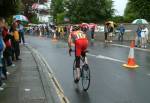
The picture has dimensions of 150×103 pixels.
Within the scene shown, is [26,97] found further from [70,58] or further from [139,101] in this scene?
[70,58]

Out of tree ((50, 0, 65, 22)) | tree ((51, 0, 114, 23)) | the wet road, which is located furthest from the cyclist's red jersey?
tree ((50, 0, 65, 22))

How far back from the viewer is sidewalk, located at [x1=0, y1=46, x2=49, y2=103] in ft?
33.8

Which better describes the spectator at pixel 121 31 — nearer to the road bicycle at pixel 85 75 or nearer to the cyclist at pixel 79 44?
the cyclist at pixel 79 44

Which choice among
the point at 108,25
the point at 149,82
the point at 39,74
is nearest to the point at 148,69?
the point at 149,82

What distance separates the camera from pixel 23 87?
39.2 feet

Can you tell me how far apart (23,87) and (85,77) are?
1.71m

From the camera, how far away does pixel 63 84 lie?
13289mm

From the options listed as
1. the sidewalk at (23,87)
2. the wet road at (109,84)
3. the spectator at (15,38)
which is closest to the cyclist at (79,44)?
the wet road at (109,84)

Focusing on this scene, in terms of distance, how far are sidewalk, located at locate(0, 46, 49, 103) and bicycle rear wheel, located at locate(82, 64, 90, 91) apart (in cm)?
119

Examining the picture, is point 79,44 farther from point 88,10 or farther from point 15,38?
point 88,10

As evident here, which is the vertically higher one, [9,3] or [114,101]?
[9,3]

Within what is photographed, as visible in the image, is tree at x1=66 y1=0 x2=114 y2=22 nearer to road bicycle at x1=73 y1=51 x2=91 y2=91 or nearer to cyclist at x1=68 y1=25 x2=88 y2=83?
cyclist at x1=68 y1=25 x2=88 y2=83

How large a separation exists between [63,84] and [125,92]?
2.34 meters

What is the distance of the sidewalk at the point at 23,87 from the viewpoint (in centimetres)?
1030
